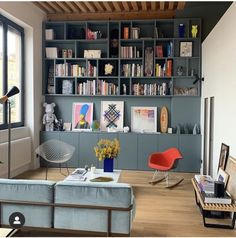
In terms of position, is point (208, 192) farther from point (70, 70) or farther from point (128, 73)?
point (70, 70)

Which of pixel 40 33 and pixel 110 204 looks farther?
pixel 40 33

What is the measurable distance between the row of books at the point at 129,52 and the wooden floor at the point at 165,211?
2.62 meters

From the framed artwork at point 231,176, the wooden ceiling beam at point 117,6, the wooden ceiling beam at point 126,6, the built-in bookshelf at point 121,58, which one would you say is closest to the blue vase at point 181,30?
the built-in bookshelf at point 121,58

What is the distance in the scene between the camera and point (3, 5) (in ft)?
15.4

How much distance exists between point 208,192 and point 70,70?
4150 millimetres

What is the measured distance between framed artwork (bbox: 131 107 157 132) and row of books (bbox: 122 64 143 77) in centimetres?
77

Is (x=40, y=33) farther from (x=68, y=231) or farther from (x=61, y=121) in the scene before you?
(x=68, y=231)

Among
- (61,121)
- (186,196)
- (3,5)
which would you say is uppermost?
(3,5)

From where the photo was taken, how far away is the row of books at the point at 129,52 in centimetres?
606

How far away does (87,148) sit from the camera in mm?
6074

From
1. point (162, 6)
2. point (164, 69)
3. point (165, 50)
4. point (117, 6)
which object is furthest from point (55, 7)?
point (164, 69)

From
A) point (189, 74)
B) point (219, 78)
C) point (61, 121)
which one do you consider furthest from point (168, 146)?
point (61, 121)

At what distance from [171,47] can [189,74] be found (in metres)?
0.70

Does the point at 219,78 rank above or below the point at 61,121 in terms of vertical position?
above
